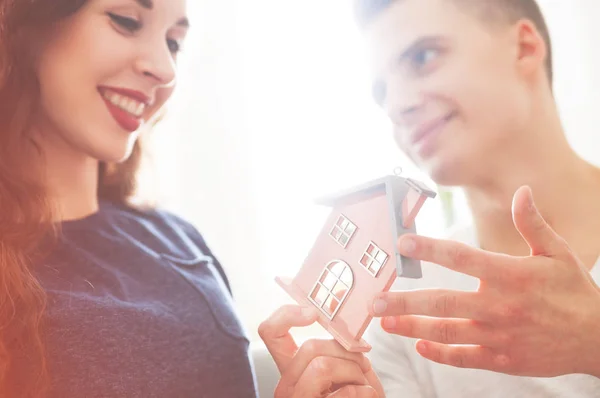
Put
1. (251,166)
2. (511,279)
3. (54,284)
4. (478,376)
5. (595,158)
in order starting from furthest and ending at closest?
(251,166) → (595,158) → (478,376) → (54,284) → (511,279)

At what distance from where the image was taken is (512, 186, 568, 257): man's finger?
41cm

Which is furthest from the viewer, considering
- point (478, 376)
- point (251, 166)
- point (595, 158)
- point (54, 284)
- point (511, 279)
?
point (251, 166)

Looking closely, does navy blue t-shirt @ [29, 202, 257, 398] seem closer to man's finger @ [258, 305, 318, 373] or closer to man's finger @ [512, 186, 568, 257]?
man's finger @ [258, 305, 318, 373]

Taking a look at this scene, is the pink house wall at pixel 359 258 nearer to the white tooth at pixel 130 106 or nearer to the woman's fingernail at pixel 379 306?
the woman's fingernail at pixel 379 306

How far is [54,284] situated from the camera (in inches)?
20.8

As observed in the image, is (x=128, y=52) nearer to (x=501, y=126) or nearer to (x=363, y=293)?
(x=363, y=293)

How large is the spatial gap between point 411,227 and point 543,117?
40 centimetres

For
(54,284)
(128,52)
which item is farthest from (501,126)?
(54,284)

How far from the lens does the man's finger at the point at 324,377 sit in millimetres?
473

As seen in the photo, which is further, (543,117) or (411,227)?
(543,117)

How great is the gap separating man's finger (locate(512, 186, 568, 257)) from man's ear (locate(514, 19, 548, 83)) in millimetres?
386

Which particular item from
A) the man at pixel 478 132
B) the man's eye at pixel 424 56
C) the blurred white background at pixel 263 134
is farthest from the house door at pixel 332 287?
the blurred white background at pixel 263 134

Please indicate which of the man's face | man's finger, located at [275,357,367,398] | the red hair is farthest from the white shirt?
the red hair

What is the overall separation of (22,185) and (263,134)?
77cm
